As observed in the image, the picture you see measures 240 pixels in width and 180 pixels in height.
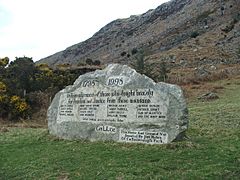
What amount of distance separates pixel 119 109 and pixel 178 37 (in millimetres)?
53462

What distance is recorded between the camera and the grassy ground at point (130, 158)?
883cm

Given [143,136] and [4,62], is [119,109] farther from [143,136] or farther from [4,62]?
[4,62]

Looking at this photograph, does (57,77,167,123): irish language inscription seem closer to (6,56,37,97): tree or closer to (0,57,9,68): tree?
(6,56,37,97): tree

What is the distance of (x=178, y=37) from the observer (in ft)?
212

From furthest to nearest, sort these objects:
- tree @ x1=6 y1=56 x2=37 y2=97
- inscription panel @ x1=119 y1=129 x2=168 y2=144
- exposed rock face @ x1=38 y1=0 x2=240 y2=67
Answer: exposed rock face @ x1=38 y1=0 x2=240 y2=67, tree @ x1=6 y1=56 x2=37 y2=97, inscription panel @ x1=119 y1=129 x2=168 y2=144

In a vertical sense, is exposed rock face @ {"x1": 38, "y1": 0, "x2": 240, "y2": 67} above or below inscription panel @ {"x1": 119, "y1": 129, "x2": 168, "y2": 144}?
above

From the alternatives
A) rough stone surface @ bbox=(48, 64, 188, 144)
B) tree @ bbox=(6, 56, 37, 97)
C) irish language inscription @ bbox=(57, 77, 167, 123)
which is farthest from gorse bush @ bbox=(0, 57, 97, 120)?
irish language inscription @ bbox=(57, 77, 167, 123)

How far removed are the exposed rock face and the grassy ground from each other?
32.8m

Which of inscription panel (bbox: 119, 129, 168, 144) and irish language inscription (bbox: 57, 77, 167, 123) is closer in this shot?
inscription panel (bbox: 119, 129, 168, 144)

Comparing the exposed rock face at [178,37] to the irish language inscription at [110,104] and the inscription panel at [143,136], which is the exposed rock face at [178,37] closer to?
the irish language inscription at [110,104]

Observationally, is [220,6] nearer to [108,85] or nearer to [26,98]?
[26,98]

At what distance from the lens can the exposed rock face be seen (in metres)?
49.7

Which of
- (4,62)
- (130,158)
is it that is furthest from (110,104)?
(4,62)

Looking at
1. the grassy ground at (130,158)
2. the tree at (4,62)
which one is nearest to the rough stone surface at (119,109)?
the grassy ground at (130,158)
